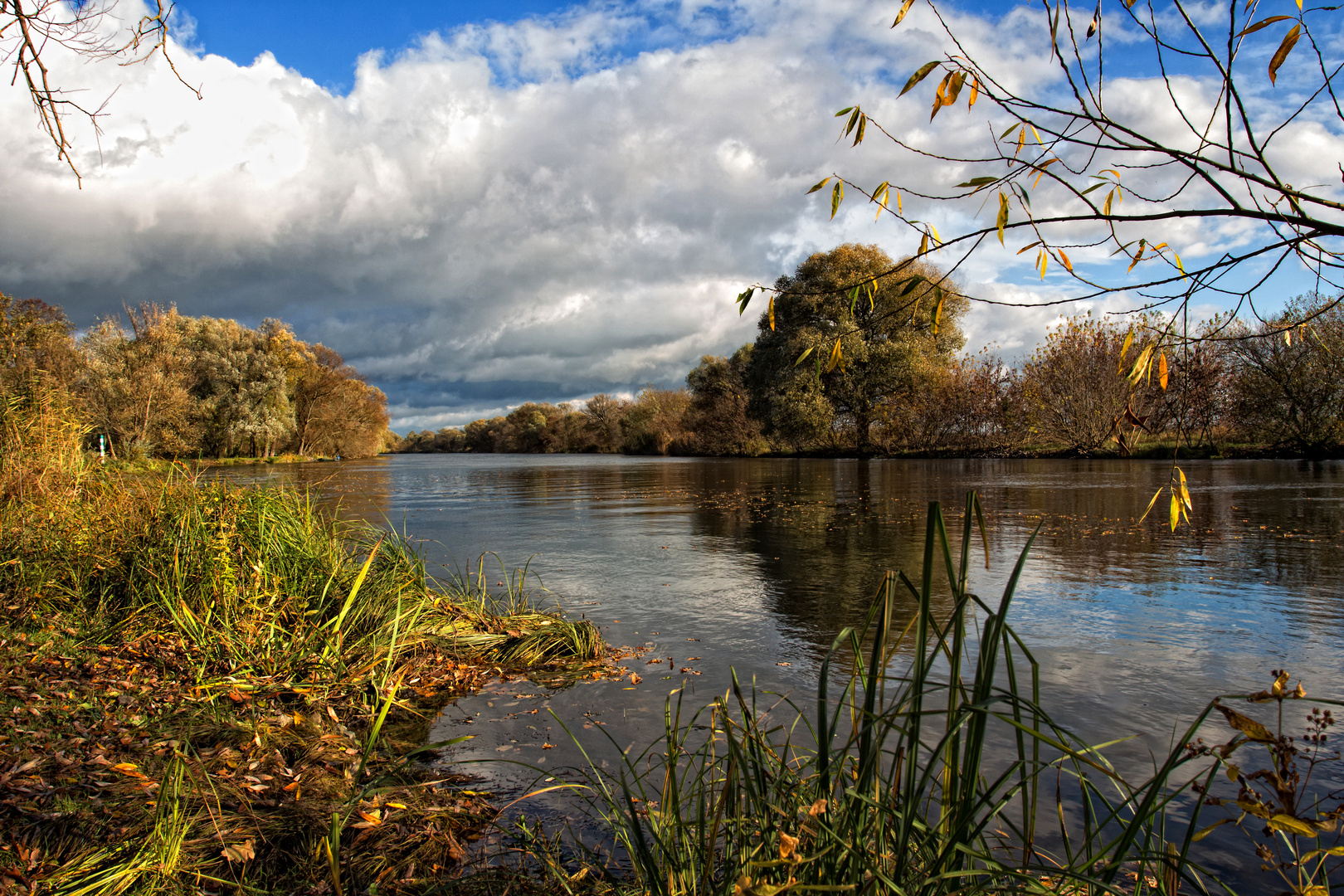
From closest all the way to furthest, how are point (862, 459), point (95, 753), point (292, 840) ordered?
point (292, 840), point (95, 753), point (862, 459)

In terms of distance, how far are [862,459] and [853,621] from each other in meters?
34.0

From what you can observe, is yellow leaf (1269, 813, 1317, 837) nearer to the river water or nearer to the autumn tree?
the river water

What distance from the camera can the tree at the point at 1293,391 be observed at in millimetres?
25703

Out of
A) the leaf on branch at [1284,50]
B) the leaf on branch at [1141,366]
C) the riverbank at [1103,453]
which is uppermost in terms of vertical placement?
the leaf on branch at [1284,50]

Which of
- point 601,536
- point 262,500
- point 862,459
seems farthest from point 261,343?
point 262,500

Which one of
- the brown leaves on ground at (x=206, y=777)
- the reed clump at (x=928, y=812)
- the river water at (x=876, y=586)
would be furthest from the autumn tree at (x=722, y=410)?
the reed clump at (x=928, y=812)

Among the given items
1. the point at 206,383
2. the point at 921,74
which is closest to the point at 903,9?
the point at 921,74

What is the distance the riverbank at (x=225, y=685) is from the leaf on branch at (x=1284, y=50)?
3.45m

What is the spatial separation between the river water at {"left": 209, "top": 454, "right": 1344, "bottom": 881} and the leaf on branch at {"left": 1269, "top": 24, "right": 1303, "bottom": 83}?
4.70ft

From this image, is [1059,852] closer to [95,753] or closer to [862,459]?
[95,753]

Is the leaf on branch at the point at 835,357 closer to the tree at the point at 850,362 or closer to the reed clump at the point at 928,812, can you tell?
the reed clump at the point at 928,812

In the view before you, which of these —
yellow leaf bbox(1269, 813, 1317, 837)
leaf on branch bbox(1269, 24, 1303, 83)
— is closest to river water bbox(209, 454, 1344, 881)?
yellow leaf bbox(1269, 813, 1317, 837)

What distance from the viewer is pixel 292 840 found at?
9.56ft

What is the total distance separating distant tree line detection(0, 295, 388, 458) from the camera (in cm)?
2888
